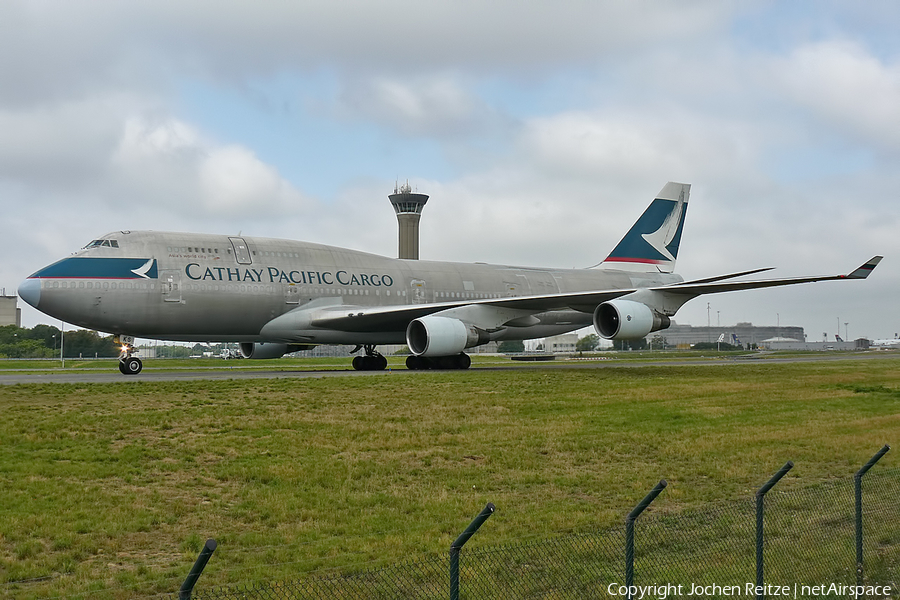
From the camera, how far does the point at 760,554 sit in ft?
23.7

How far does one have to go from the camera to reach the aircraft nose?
2561cm

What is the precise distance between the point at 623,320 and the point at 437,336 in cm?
636

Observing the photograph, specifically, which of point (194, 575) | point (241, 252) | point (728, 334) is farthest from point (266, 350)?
point (728, 334)

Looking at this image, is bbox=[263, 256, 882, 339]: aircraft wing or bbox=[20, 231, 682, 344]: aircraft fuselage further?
bbox=[263, 256, 882, 339]: aircraft wing

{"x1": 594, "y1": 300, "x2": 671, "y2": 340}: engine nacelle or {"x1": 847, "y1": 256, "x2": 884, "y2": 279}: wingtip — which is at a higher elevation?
{"x1": 847, "y1": 256, "x2": 884, "y2": 279}: wingtip

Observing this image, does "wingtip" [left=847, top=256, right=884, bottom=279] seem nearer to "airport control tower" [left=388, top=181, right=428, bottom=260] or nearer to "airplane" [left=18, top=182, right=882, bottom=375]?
"airplane" [left=18, top=182, right=882, bottom=375]

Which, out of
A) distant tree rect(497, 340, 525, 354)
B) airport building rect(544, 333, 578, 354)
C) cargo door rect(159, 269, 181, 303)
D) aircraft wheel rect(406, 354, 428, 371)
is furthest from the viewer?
distant tree rect(497, 340, 525, 354)

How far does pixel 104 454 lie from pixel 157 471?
1232 mm

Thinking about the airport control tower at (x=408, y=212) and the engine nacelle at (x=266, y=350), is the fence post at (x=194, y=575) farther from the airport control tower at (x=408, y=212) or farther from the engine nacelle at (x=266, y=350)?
the airport control tower at (x=408, y=212)

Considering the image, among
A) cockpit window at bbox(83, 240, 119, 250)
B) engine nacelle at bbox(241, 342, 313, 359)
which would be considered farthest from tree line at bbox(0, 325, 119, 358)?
cockpit window at bbox(83, 240, 119, 250)

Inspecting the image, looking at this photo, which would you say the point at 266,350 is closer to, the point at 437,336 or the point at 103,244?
the point at 437,336

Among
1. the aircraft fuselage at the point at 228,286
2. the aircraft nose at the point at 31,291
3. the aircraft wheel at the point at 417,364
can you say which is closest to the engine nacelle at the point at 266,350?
the aircraft fuselage at the point at 228,286

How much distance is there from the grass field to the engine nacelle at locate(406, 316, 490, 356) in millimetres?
5166

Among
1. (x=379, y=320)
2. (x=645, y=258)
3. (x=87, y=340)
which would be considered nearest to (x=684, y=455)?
(x=379, y=320)
